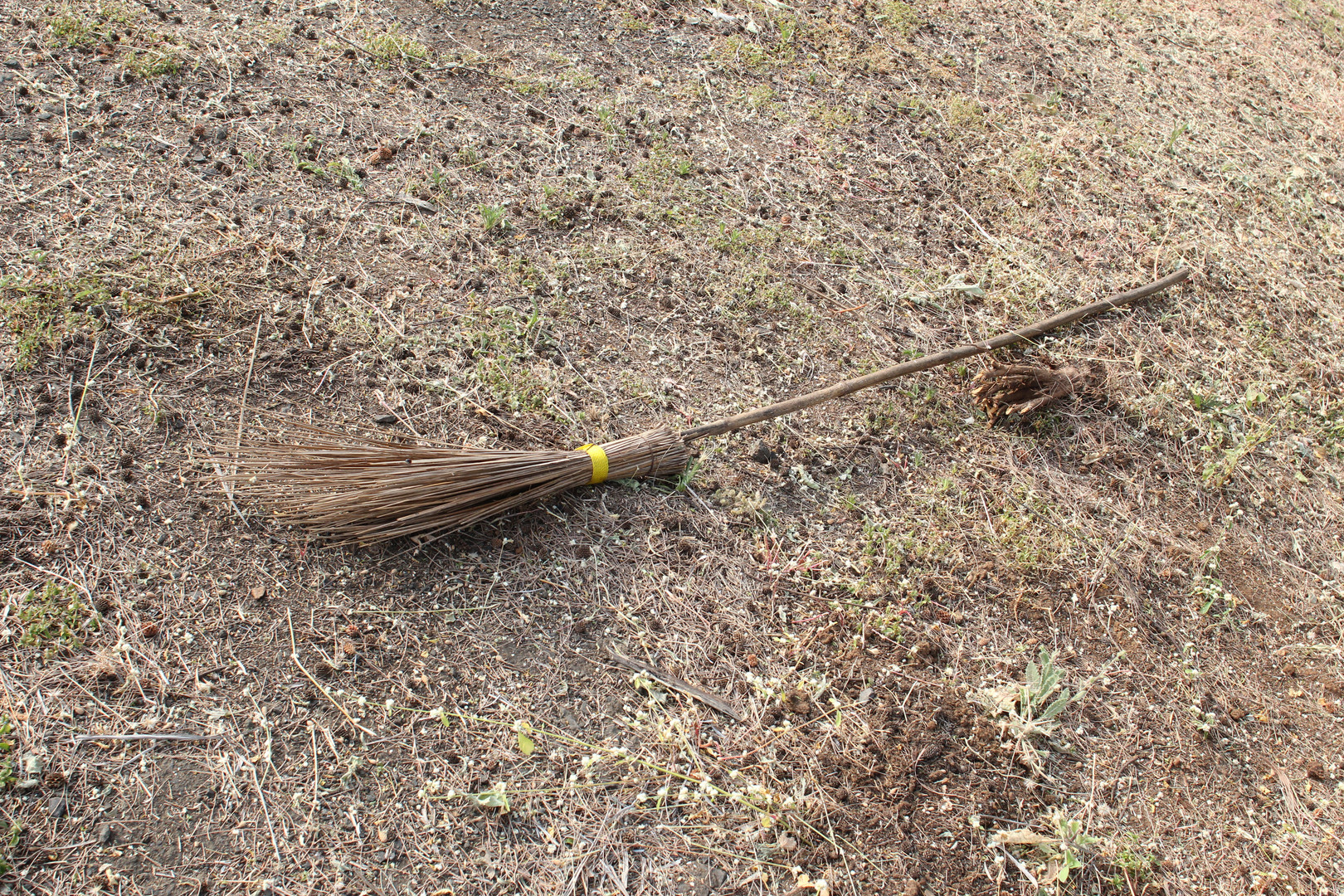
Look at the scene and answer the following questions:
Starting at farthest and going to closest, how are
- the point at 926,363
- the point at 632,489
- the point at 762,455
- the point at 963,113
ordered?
the point at 963,113, the point at 926,363, the point at 762,455, the point at 632,489

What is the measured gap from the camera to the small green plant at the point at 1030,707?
99.7 inches

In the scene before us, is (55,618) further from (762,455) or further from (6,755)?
(762,455)

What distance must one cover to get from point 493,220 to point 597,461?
4.35 ft

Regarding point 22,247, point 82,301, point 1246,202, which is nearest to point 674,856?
point 82,301

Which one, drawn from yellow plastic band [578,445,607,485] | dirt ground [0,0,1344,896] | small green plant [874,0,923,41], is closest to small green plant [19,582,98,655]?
dirt ground [0,0,1344,896]

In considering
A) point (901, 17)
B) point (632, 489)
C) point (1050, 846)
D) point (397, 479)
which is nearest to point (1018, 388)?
point (632, 489)

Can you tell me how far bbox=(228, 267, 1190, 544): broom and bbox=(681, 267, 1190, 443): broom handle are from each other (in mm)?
380

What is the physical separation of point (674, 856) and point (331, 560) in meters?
1.23

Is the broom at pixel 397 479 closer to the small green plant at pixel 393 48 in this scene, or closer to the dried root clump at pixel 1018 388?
the dried root clump at pixel 1018 388

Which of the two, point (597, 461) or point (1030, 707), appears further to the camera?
point (597, 461)

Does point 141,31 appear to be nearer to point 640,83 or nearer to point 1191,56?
point 640,83

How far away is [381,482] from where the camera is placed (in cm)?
248

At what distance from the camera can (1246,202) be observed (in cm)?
502

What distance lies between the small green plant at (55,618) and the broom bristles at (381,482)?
19.3 inches
